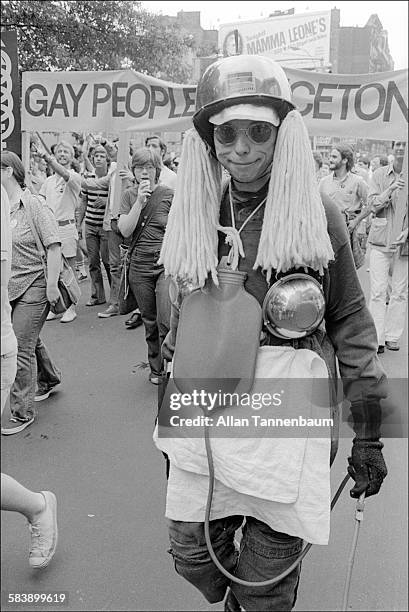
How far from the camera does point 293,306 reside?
1.52 metres

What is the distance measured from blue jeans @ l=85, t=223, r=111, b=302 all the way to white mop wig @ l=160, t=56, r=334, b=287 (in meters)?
5.41

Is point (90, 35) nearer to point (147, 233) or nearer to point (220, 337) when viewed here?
point (147, 233)

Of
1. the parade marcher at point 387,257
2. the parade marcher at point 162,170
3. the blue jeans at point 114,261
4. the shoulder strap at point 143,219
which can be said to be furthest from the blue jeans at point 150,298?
the blue jeans at point 114,261

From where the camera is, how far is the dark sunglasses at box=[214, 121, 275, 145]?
1.58 m

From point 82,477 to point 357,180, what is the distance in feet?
12.3

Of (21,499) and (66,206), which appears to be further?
(66,206)

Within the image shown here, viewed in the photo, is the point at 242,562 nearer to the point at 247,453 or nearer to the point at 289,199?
the point at 247,453

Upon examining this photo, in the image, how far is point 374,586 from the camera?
2.37 metres

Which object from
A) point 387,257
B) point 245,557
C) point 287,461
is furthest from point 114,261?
point 287,461

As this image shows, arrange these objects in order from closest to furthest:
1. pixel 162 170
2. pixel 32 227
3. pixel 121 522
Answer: pixel 121 522
pixel 32 227
pixel 162 170

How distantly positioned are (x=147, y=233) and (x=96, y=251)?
265cm

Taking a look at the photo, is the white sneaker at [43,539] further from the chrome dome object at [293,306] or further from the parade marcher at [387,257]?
the parade marcher at [387,257]

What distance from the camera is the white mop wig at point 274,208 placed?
154 centimetres

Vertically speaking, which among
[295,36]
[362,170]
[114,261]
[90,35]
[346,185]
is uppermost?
[295,36]
